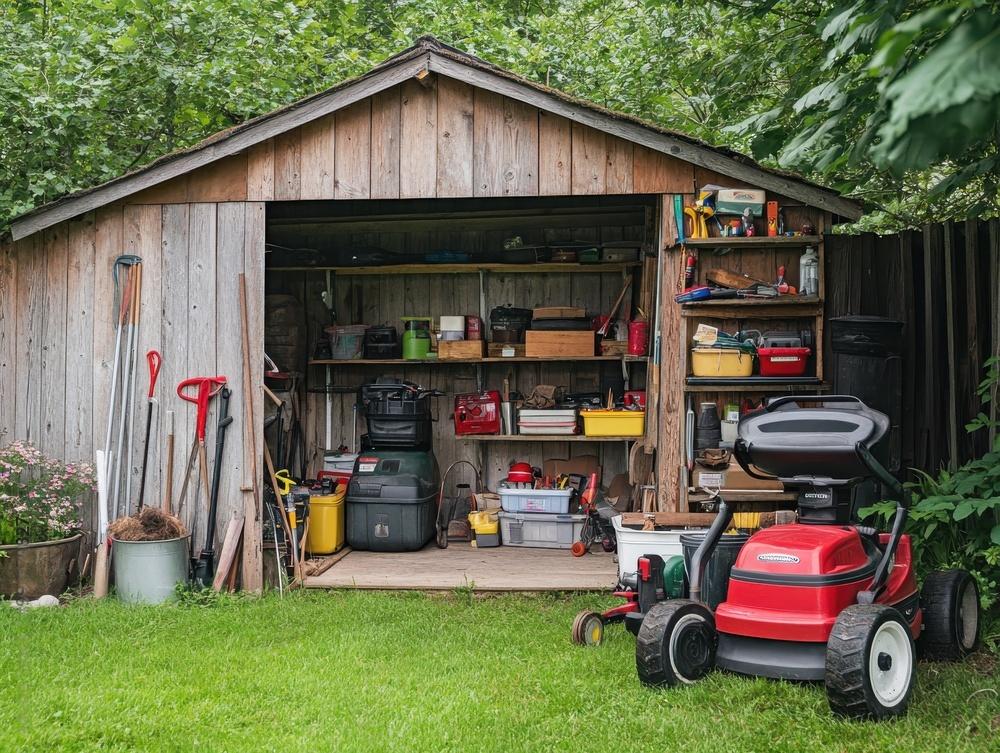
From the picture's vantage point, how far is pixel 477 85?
5.53 m

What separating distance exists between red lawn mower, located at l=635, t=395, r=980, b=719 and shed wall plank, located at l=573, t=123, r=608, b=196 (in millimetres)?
2260

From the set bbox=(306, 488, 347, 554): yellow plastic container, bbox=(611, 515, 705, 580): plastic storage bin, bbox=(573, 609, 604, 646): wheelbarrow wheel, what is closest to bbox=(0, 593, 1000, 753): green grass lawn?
bbox=(573, 609, 604, 646): wheelbarrow wheel

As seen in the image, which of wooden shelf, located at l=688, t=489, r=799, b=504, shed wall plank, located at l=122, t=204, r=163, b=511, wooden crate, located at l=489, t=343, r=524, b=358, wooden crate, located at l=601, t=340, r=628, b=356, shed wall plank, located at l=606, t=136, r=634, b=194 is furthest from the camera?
wooden crate, located at l=489, t=343, r=524, b=358

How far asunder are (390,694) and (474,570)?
2.55 metres

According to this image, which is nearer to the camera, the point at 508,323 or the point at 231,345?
the point at 231,345

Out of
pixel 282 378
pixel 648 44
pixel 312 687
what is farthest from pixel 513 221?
pixel 312 687

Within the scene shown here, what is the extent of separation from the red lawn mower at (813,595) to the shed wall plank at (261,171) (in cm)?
349

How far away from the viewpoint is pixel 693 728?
3.30m

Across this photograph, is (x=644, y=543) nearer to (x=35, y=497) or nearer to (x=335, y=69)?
(x=35, y=497)

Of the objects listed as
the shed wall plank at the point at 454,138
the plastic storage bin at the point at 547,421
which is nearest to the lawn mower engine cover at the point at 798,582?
the shed wall plank at the point at 454,138

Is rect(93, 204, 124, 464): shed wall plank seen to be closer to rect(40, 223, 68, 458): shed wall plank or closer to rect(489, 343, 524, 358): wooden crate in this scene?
rect(40, 223, 68, 458): shed wall plank

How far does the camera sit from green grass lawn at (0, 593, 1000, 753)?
10.8ft

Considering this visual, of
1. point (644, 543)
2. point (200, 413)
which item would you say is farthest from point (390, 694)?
point (200, 413)

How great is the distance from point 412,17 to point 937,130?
10393 mm
